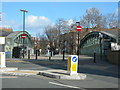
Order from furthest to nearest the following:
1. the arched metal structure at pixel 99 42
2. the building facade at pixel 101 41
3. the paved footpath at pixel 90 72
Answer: the arched metal structure at pixel 99 42, the building facade at pixel 101 41, the paved footpath at pixel 90 72

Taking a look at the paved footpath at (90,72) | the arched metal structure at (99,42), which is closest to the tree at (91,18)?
the arched metal structure at (99,42)

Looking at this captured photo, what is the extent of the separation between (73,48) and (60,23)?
10924 mm

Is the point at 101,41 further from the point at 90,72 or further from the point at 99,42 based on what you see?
the point at 90,72

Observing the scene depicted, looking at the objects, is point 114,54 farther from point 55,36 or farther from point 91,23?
point 55,36

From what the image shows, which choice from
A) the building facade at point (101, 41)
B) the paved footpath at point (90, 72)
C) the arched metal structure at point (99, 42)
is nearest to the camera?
the paved footpath at point (90, 72)

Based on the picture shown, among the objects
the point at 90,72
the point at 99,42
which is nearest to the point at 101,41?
the point at 99,42

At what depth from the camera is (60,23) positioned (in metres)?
68.9

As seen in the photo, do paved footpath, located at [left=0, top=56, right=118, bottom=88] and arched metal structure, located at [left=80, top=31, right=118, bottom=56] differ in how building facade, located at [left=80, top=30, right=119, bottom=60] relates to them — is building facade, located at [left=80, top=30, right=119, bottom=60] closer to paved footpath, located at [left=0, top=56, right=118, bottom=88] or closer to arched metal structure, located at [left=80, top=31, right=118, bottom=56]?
arched metal structure, located at [left=80, top=31, right=118, bottom=56]

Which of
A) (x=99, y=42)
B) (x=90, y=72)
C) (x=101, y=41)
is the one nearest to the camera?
(x=90, y=72)

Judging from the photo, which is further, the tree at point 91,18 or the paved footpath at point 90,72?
the tree at point 91,18

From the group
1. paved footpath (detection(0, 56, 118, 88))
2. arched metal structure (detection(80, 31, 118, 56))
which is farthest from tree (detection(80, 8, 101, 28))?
paved footpath (detection(0, 56, 118, 88))

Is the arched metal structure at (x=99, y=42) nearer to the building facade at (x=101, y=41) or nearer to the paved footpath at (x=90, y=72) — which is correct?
the building facade at (x=101, y=41)

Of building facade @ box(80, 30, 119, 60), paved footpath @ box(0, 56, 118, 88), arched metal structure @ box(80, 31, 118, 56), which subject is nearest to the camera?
paved footpath @ box(0, 56, 118, 88)

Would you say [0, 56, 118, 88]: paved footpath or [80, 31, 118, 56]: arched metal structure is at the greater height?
[80, 31, 118, 56]: arched metal structure
